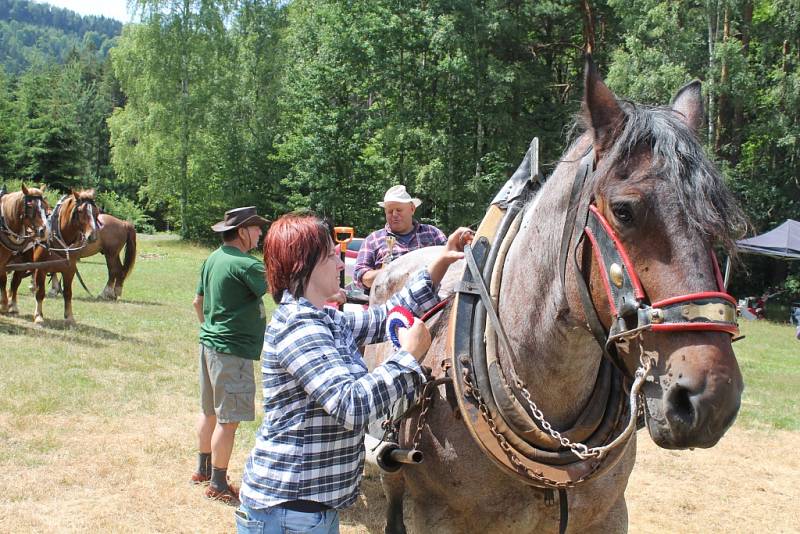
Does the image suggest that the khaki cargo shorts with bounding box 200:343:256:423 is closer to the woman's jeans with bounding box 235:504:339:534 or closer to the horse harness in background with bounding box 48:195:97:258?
the woman's jeans with bounding box 235:504:339:534

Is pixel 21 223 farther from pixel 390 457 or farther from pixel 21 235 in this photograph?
pixel 390 457

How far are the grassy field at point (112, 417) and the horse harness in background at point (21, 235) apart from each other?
1196mm

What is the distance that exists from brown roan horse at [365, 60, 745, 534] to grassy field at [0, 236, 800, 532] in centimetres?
238

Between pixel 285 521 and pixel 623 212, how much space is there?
1311mm

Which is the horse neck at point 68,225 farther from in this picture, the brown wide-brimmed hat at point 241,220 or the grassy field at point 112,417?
the brown wide-brimmed hat at point 241,220

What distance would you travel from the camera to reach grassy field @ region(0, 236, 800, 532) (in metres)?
4.42

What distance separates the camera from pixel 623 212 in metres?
1.77

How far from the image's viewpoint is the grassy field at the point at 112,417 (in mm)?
4418

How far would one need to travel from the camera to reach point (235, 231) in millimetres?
4730

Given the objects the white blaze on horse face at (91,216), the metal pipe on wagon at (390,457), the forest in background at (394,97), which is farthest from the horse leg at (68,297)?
the forest in background at (394,97)

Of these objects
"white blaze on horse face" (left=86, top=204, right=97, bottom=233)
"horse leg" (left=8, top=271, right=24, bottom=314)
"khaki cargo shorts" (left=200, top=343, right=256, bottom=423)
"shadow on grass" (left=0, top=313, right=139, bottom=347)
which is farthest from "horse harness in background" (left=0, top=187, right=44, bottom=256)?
"khaki cargo shorts" (left=200, top=343, right=256, bottom=423)

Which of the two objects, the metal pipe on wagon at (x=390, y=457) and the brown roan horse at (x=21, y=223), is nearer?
the metal pipe on wagon at (x=390, y=457)

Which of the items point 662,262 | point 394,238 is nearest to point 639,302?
point 662,262

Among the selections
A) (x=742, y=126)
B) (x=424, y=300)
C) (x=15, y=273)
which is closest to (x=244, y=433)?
(x=424, y=300)
